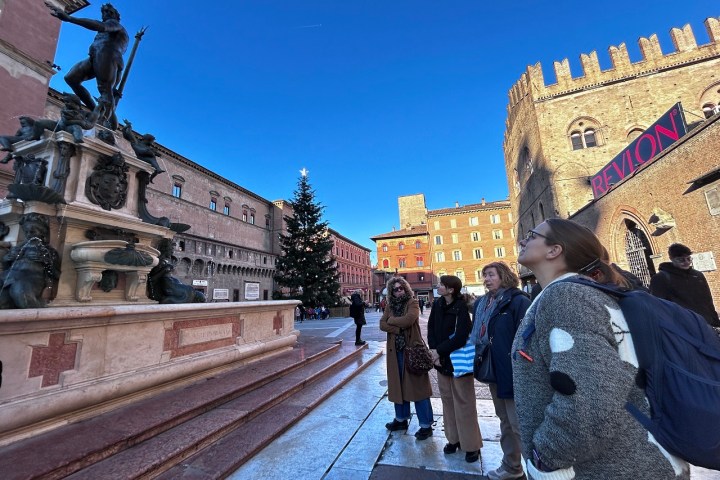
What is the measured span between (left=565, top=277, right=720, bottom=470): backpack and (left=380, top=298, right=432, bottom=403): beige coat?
234cm

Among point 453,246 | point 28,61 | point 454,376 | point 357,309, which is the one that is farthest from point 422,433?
point 453,246

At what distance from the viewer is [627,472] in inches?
39.7

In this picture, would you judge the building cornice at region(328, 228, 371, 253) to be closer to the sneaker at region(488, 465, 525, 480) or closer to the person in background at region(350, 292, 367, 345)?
the person in background at region(350, 292, 367, 345)

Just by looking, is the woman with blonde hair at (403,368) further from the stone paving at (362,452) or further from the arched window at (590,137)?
the arched window at (590,137)

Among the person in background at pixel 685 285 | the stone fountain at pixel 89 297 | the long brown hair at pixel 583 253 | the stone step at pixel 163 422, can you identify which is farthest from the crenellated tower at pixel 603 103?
the long brown hair at pixel 583 253

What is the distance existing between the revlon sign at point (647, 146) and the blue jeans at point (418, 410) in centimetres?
1360

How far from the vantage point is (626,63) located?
67.5ft

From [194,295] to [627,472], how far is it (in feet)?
18.7

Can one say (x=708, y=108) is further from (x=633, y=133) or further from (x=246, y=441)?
(x=246, y=441)

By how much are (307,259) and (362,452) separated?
23433mm

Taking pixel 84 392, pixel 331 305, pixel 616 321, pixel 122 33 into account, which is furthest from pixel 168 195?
pixel 616 321

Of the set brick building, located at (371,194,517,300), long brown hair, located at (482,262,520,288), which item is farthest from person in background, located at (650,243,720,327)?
brick building, located at (371,194,517,300)

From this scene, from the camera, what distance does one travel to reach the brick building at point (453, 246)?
46.8 m

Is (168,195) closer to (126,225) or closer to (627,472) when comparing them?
(126,225)
